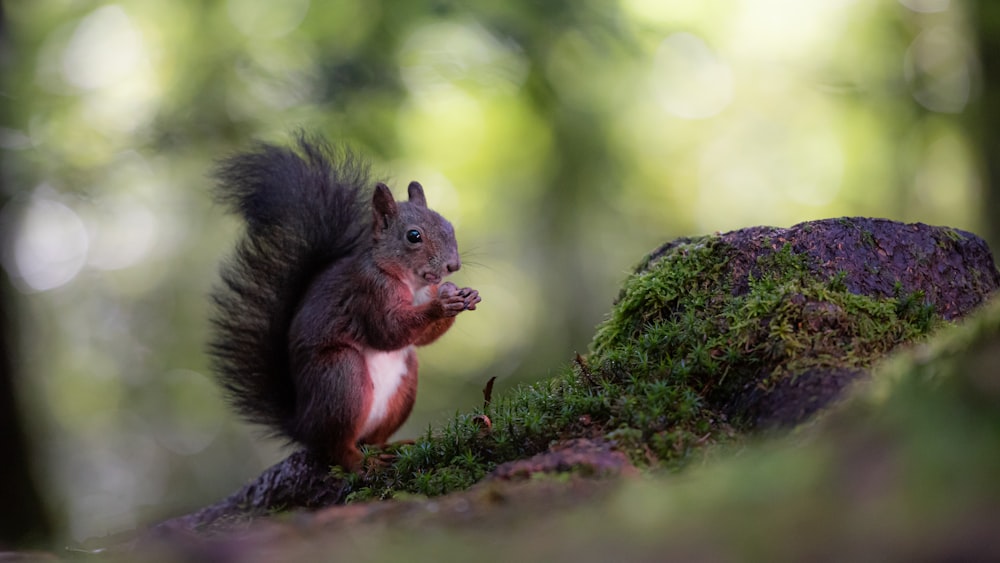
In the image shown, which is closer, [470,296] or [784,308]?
[784,308]

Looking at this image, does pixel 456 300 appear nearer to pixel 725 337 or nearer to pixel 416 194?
pixel 416 194

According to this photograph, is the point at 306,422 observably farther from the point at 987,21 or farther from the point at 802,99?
the point at 802,99

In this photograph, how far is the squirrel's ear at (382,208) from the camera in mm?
3203

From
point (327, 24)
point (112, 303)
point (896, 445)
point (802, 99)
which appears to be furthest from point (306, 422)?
point (112, 303)

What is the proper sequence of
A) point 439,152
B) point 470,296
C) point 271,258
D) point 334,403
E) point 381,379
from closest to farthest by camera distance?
point 334,403 < point 470,296 < point 381,379 < point 271,258 < point 439,152

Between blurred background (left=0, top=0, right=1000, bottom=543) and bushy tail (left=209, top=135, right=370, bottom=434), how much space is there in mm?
535

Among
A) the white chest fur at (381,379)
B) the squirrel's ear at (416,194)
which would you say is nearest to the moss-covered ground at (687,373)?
the white chest fur at (381,379)

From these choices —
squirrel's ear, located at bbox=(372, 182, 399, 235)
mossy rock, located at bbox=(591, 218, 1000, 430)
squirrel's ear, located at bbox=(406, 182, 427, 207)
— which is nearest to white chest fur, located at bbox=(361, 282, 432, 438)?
squirrel's ear, located at bbox=(372, 182, 399, 235)

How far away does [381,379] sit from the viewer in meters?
3.04

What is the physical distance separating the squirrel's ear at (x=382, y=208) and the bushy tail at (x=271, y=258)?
0.10 m

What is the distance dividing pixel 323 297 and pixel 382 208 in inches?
17.9

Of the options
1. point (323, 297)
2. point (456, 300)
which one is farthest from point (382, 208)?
point (456, 300)

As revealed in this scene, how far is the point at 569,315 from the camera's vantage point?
10.3 meters

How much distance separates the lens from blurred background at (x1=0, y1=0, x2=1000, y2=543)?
16.5ft
